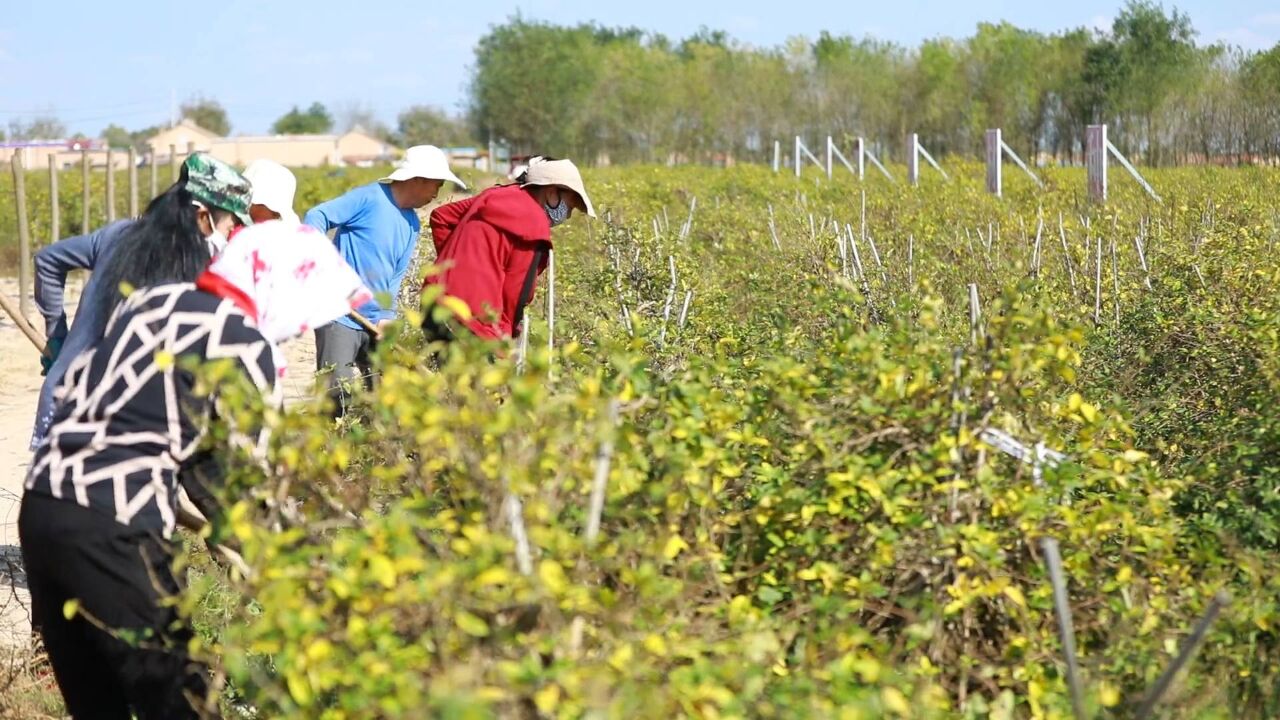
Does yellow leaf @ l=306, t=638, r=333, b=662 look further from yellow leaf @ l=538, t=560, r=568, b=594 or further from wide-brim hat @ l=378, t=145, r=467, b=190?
wide-brim hat @ l=378, t=145, r=467, b=190

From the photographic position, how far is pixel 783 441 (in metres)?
3.54

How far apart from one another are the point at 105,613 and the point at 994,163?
15.6 meters

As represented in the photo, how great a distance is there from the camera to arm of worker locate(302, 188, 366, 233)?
624 cm

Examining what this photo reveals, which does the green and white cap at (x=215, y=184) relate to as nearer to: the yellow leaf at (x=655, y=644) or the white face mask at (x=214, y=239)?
the white face mask at (x=214, y=239)

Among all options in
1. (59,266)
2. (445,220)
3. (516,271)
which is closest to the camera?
(59,266)

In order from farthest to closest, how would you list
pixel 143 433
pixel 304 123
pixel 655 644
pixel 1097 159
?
pixel 304 123 → pixel 1097 159 → pixel 143 433 → pixel 655 644

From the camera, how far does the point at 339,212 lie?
627 centimetres

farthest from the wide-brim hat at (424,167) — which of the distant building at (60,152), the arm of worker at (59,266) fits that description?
the distant building at (60,152)

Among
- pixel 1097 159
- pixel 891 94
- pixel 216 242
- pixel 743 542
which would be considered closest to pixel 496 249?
pixel 216 242

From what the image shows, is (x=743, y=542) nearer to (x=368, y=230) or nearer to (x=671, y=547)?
(x=671, y=547)

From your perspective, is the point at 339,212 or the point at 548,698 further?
the point at 339,212

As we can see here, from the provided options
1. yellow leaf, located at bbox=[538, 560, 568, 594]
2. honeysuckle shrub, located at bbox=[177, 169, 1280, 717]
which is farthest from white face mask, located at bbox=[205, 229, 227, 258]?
yellow leaf, located at bbox=[538, 560, 568, 594]

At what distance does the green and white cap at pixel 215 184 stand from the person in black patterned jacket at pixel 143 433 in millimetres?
254

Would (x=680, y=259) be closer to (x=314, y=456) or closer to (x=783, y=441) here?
(x=783, y=441)
